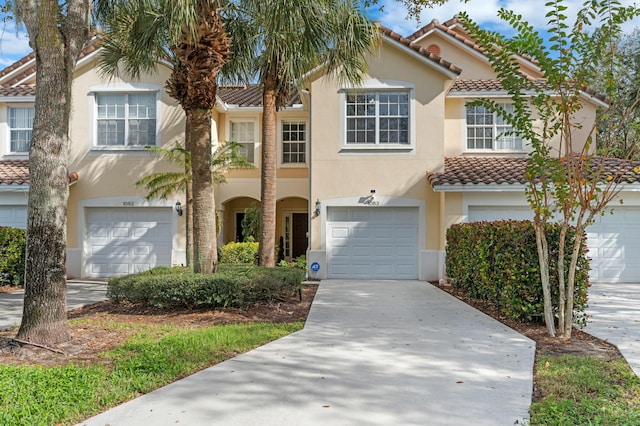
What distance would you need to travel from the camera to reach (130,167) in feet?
52.6

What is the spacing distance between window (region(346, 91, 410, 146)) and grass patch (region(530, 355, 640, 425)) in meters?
9.91

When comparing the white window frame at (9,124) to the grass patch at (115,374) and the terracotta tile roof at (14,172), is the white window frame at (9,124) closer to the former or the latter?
→ the terracotta tile roof at (14,172)

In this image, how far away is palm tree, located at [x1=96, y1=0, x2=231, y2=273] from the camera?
952cm

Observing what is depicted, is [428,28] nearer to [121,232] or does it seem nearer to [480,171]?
[480,171]

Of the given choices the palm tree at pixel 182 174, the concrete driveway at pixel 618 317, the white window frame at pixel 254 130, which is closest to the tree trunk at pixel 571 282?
the concrete driveway at pixel 618 317

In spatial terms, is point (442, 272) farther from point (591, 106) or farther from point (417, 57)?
point (591, 106)

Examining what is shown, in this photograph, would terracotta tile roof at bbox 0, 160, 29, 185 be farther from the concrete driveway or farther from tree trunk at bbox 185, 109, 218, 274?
the concrete driveway

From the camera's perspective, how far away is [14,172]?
625 inches

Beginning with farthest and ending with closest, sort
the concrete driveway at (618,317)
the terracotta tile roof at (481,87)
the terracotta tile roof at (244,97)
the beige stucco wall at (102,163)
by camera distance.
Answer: the terracotta tile roof at (244,97) → the terracotta tile roof at (481,87) → the beige stucco wall at (102,163) → the concrete driveway at (618,317)

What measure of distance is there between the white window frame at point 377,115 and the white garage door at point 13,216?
10468 millimetres

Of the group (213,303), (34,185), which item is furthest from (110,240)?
(34,185)

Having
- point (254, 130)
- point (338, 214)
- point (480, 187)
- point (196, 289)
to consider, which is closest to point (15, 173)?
point (254, 130)

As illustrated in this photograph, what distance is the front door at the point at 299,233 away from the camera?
2084cm

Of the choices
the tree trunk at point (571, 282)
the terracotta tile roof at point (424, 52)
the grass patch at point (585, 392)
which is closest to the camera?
the grass patch at point (585, 392)
